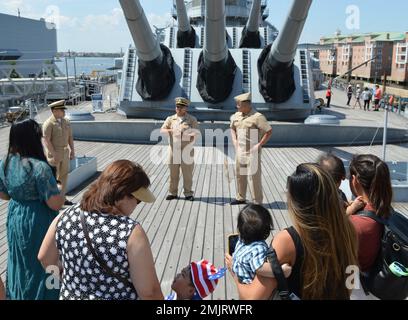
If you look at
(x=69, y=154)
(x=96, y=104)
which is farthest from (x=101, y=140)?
(x=69, y=154)

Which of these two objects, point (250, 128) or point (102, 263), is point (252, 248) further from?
point (250, 128)

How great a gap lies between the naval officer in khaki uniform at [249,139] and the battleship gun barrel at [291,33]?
2466 mm

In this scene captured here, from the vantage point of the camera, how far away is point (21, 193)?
208cm

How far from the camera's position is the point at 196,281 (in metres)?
1.56

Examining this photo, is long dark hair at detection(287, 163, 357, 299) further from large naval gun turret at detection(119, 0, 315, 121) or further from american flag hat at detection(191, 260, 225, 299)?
large naval gun turret at detection(119, 0, 315, 121)

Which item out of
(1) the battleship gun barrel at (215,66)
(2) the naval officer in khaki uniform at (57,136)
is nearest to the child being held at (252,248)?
(2) the naval officer in khaki uniform at (57,136)

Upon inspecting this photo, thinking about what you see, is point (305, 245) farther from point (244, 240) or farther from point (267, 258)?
point (244, 240)

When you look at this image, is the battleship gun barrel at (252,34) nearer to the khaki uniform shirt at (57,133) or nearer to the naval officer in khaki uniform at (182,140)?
the naval officer in khaki uniform at (182,140)

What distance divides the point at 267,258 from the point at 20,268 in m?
1.37

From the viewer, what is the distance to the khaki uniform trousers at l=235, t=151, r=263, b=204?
4.45m

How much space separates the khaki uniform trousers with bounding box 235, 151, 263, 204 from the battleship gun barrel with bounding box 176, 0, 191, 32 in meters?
7.50

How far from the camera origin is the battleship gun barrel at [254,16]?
11.2 metres
